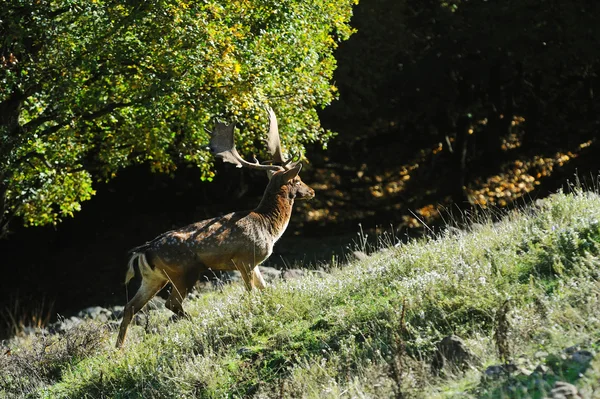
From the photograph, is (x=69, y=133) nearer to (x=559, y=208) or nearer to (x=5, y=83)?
(x=5, y=83)

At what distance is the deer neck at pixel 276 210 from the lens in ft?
39.5

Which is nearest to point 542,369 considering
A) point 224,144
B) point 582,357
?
point 582,357

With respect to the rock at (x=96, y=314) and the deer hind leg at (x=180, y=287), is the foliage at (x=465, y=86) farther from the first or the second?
the deer hind leg at (x=180, y=287)

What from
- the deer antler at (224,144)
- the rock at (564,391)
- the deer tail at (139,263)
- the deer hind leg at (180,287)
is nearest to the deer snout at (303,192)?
the deer antler at (224,144)

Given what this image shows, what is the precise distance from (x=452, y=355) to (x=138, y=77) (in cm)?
768

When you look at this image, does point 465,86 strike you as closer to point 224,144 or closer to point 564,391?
point 224,144

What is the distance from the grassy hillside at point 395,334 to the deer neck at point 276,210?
1.02 metres

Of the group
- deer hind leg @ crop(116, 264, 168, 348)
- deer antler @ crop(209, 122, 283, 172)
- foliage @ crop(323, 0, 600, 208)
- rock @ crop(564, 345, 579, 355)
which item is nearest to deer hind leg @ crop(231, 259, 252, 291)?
deer hind leg @ crop(116, 264, 168, 348)

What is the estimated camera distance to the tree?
12.7 meters

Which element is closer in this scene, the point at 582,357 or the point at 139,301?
the point at 582,357

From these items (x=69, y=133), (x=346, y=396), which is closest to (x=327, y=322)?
(x=346, y=396)

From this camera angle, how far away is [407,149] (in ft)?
86.2

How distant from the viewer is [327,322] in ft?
30.5

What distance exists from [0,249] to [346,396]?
57.6 ft
